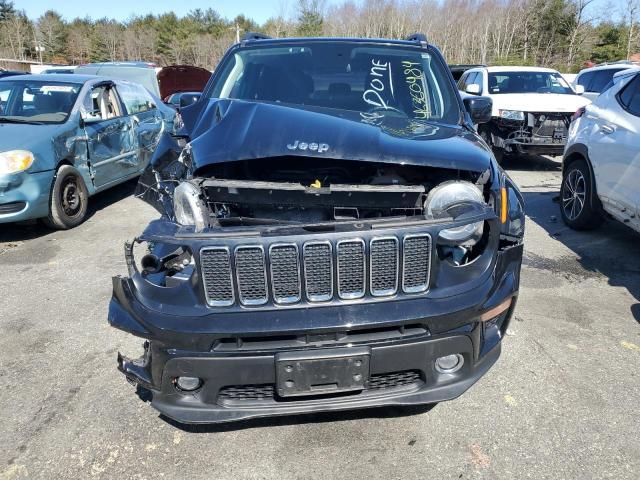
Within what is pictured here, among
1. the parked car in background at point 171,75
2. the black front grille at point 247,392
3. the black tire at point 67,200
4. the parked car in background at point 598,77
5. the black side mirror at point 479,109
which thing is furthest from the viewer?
the parked car in background at point 171,75

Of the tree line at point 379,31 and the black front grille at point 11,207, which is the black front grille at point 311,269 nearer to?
the black front grille at point 11,207

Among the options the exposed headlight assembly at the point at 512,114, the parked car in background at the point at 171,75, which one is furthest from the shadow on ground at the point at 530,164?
the parked car in background at the point at 171,75

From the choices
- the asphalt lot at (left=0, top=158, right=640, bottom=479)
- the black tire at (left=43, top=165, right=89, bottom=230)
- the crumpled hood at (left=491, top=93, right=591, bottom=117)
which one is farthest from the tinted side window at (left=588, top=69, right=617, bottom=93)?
the black tire at (left=43, top=165, right=89, bottom=230)

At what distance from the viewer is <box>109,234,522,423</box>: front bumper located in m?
2.12

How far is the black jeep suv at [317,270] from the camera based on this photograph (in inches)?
84.2

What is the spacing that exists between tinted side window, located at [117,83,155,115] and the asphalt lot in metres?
4.18

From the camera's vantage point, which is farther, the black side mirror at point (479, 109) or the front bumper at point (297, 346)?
the black side mirror at point (479, 109)

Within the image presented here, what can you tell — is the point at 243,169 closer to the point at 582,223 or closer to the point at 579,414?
the point at 579,414

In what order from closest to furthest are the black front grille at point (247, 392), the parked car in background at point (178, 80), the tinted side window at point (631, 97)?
the black front grille at point (247, 392)
the tinted side window at point (631, 97)
the parked car in background at point (178, 80)

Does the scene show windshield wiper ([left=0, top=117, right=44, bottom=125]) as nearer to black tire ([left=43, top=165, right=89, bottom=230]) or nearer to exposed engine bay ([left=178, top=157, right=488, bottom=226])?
black tire ([left=43, top=165, right=89, bottom=230])

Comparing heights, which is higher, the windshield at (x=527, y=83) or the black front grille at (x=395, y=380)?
the windshield at (x=527, y=83)

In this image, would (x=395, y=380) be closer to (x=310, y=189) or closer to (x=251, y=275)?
(x=251, y=275)

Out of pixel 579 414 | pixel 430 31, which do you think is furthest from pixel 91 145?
pixel 430 31

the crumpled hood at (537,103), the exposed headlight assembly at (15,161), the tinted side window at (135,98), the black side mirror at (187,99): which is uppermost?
the black side mirror at (187,99)
